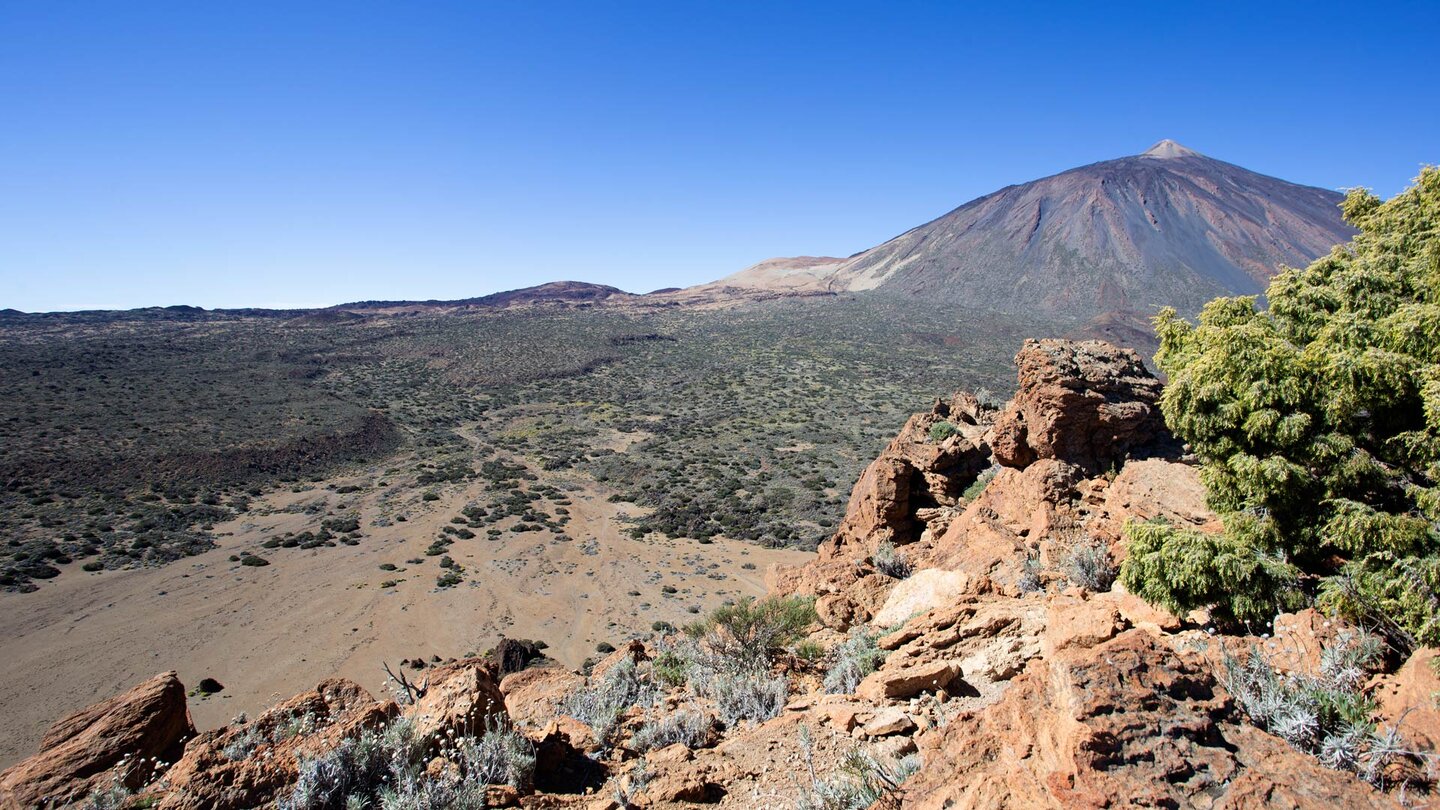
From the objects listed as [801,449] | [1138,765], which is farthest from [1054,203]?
[1138,765]

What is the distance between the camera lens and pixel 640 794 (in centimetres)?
396

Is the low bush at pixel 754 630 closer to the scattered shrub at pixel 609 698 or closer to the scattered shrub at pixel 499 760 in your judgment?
the scattered shrub at pixel 609 698

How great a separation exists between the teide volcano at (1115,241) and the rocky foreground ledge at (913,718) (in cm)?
7761

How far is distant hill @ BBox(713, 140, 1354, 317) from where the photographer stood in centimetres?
7888

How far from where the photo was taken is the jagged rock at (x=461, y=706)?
4.36 m

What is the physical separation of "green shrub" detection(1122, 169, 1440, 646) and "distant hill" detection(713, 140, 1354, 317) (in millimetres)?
76837

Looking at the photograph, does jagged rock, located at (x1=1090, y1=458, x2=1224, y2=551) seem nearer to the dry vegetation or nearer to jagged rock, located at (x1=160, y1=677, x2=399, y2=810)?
jagged rock, located at (x1=160, y1=677, x2=399, y2=810)

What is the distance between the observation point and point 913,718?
4.38 metres

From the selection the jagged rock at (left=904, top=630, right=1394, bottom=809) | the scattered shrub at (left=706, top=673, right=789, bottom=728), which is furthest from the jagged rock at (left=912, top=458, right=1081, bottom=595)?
the jagged rock at (left=904, top=630, right=1394, bottom=809)

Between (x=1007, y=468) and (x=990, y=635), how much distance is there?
4924 millimetres

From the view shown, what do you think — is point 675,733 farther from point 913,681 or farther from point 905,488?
point 905,488

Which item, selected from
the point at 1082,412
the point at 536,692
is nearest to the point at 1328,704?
the point at 1082,412

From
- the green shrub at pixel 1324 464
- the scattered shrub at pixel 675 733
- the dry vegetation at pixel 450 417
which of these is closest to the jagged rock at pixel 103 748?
the scattered shrub at pixel 675 733

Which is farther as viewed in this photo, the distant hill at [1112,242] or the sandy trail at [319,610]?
the distant hill at [1112,242]
